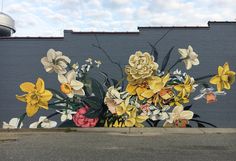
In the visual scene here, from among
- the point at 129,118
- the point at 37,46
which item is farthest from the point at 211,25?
the point at 37,46

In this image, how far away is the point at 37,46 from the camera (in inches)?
762

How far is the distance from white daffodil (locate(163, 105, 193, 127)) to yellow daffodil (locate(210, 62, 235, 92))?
1.81 m

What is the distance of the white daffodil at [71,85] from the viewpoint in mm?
18969

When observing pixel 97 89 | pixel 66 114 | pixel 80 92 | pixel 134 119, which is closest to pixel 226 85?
pixel 134 119

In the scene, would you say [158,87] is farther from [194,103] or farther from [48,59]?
[48,59]

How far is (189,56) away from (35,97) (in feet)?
24.1

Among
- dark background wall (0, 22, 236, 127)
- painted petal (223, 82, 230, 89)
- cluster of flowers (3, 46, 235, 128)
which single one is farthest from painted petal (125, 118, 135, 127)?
painted petal (223, 82, 230, 89)

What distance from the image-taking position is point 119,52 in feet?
62.8

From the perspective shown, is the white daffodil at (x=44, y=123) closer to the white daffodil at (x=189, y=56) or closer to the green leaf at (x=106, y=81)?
the green leaf at (x=106, y=81)

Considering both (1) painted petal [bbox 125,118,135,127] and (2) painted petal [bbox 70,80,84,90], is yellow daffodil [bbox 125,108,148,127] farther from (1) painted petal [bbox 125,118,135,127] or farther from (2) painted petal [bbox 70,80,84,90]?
(2) painted petal [bbox 70,80,84,90]

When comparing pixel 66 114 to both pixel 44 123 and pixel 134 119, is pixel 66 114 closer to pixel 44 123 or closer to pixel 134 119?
pixel 44 123

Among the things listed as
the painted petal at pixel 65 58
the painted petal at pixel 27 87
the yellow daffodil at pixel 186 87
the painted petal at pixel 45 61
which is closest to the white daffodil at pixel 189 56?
the yellow daffodil at pixel 186 87

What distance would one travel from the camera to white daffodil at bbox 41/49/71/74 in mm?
19094

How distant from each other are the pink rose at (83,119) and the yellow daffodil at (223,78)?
5744 mm
